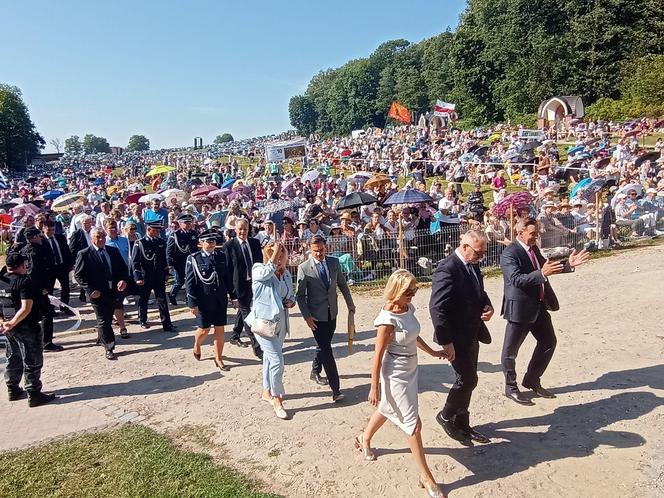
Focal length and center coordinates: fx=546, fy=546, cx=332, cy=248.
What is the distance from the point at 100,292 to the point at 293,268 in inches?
185

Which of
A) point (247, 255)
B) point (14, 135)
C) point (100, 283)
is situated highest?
point (14, 135)

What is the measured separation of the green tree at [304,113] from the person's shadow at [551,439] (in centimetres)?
14400

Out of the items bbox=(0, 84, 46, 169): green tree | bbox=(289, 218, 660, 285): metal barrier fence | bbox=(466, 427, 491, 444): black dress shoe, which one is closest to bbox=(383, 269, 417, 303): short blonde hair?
bbox=(466, 427, 491, 444): black dress shoe

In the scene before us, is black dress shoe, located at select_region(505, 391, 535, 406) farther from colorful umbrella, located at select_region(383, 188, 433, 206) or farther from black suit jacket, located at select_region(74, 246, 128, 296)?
colorful umbrella, located at select_region(383, 188, 433, 206)

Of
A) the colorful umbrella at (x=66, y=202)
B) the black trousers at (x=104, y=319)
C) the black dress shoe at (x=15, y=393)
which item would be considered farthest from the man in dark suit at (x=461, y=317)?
the colorful umbrella at (x=66, y=202)

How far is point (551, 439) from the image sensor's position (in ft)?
16.9

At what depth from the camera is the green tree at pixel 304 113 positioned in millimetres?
147500

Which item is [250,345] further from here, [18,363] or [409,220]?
[409,220]

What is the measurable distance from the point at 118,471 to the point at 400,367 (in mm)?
2777

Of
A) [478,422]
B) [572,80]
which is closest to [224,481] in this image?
[478,422]

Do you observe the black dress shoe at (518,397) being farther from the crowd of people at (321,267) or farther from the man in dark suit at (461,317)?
the man in dark suit at (461,317)

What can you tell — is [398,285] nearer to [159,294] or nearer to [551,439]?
[551,439]

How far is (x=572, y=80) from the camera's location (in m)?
54.1

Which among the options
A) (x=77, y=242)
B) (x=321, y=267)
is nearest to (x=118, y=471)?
(x=321, y=267)
